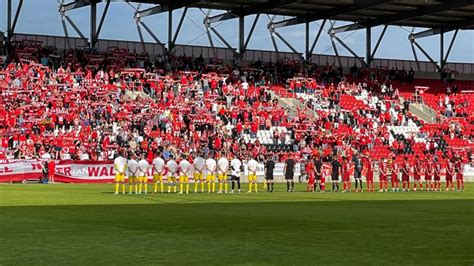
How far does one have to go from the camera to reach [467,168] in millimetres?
59594

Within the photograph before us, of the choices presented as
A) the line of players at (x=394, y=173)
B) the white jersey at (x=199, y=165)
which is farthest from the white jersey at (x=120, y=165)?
the line of players at (x=394, y=173)

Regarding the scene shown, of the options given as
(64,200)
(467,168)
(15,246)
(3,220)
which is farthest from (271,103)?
(15,246)

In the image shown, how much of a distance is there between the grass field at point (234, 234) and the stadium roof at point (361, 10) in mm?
37920

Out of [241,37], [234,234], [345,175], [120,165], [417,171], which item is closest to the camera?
[234,234]

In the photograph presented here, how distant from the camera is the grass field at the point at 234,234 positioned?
13055 millimetres

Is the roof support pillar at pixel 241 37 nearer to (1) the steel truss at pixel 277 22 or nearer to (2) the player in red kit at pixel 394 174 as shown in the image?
(1) the steel truss at pixel 277 22

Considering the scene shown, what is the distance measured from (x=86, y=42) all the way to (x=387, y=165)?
29.8 meters

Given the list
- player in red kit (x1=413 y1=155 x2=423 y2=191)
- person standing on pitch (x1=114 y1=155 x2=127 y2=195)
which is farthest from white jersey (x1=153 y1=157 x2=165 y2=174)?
player in red kit (x1=413 y1=155 x2=423 y2=191)

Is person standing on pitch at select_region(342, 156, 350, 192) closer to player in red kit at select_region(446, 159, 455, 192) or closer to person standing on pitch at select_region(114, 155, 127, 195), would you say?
player in red kit at select_region(446, 159, 455, 192)

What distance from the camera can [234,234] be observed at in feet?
55.2

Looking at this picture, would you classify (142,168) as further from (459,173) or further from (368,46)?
(368,46)

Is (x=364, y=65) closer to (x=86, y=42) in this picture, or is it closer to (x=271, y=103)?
(x=271, y=103)

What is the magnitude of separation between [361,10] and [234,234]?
5207 centimetres

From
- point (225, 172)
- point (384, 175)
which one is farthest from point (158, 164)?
point (384, 175)
